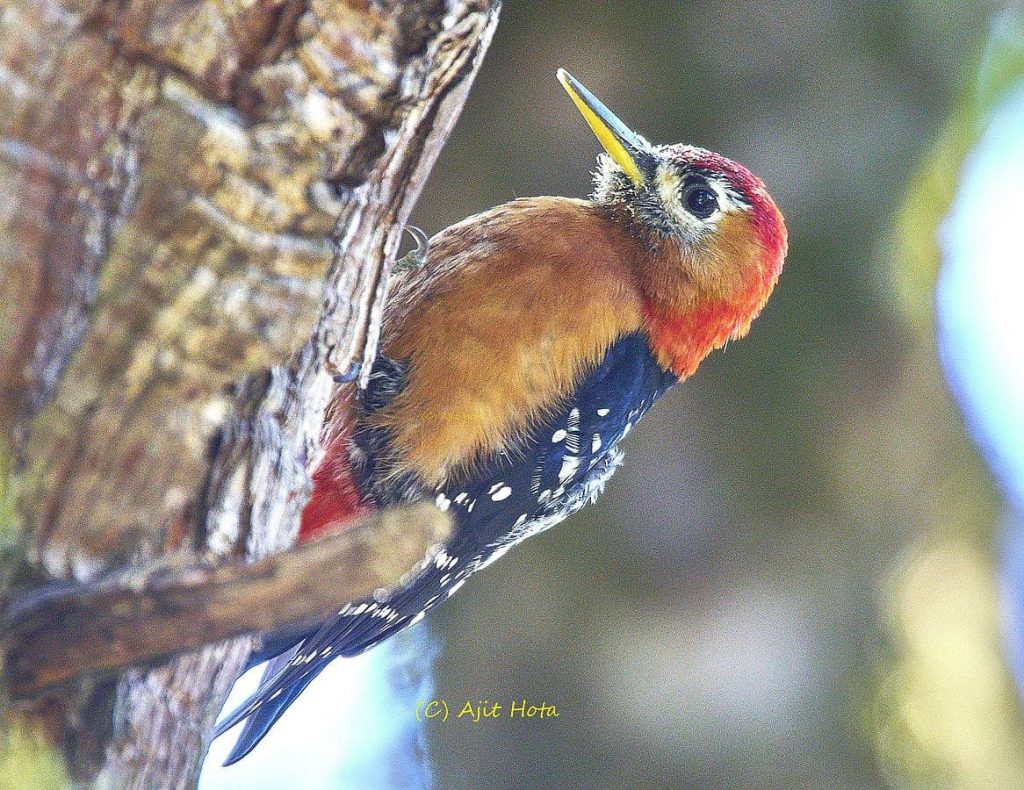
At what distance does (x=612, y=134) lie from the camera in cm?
269

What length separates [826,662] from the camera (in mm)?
2979

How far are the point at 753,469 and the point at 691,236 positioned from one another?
80cm

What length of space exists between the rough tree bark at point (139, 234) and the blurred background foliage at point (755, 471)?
1877mm

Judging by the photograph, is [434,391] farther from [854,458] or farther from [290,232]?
[854,458]

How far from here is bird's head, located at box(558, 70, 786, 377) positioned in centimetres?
255

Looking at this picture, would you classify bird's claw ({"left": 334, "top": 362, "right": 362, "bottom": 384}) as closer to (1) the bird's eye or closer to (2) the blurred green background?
(1) the bird's eye

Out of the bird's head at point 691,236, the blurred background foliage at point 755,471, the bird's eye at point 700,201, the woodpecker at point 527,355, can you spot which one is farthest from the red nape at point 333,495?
the bird's eye at point 700,201

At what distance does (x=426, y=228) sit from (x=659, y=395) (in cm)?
93

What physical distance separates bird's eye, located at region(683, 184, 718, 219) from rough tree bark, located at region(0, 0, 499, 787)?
1.53 metres

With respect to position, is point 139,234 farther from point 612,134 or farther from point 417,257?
point 612,134

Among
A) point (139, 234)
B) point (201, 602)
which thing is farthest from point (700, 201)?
point (201, 602)

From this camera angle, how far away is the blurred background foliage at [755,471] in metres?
2.94

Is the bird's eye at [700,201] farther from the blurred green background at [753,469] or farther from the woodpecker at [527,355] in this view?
the blurred green background at [753,469]

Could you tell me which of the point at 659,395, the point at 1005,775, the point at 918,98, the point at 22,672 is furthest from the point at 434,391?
the point at 1005,775
